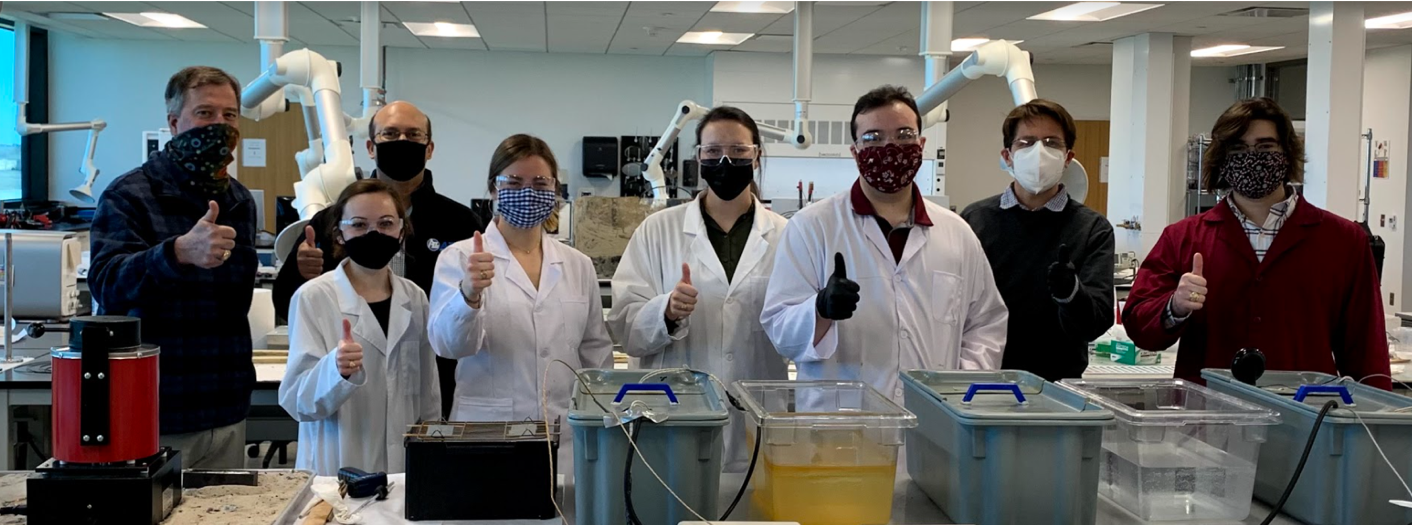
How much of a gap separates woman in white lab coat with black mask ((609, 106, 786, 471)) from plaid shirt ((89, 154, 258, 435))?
84 cm

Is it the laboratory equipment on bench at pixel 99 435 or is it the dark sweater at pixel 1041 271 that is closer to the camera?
the laboratory equipment on bench at pixel 99 435

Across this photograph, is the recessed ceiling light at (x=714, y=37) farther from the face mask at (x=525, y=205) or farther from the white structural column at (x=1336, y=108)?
the face mask at (x=525, y=205)

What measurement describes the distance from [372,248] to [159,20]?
6912 mm

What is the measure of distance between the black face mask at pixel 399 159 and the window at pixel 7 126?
7.05 metres

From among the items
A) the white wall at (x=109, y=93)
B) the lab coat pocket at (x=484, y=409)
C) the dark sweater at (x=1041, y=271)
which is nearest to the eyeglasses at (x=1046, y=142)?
the dark sweater at (x=1041, y=271)

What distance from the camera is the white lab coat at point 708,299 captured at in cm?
234

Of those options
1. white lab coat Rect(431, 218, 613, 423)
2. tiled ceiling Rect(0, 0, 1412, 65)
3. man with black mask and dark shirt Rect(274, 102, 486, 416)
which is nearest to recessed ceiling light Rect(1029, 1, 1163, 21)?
tiled ceiling Rect(0, 0, 1412, 65)

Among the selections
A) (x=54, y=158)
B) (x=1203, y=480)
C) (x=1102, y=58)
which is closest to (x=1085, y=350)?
(x=1203, y=480)

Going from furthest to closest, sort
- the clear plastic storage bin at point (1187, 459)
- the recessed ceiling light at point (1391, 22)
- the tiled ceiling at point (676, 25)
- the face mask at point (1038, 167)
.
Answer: the recessed ceiling light at point (1391, 22)
the tiled ceiling at point (676, 25)
the face mask at point (1038, 167)
the clear plastic storage bin at point (1187, 459)

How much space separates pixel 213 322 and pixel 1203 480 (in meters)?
1.91

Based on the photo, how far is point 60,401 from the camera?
1.38m

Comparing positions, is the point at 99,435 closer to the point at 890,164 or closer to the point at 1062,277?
the point at 890,164

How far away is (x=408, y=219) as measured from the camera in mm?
2420

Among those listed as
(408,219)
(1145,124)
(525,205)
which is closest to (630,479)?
(525,205)
